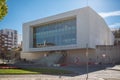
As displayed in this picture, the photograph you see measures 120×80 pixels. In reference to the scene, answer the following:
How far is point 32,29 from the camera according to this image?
255 ft

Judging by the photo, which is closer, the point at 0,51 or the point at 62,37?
the point at 62,37

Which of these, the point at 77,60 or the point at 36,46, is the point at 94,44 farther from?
the point at 36,46

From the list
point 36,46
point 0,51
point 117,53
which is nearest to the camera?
point 117,53

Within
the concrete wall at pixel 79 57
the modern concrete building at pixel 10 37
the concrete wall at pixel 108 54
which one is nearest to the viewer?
the concrete wall at pixel 108 54

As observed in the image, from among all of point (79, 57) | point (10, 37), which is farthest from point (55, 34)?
point (10, 37)

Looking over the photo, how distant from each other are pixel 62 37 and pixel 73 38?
14.6 feet

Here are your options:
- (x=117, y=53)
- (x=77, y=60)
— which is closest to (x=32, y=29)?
(x=77, y=60)

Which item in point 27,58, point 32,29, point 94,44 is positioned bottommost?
point 27,58

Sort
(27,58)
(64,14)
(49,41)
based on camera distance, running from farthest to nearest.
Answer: (27,58) → (49,41) → (64,14)

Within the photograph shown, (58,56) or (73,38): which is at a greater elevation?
(73,38)

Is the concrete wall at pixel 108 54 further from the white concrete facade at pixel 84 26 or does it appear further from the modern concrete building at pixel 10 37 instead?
the modern concrete building at pixel 10 37

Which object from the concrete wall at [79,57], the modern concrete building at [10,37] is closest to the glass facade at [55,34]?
the concrete wall at [79,57]

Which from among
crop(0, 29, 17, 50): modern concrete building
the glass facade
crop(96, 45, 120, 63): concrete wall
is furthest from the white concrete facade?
crop(0, 29, 17, 50): modern concrete building

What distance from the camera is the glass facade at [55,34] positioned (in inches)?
2482
